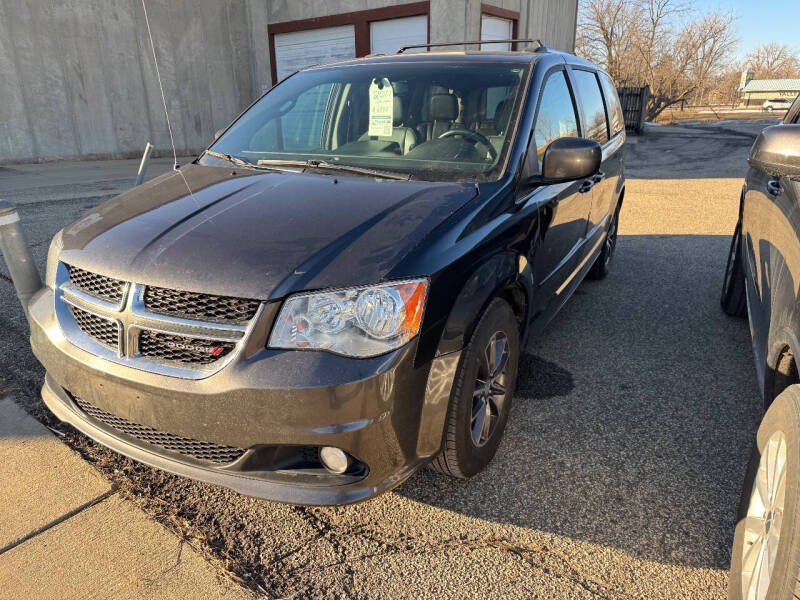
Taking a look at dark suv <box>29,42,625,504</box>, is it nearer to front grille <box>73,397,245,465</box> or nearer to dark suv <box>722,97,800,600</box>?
front grille <box>73,397,245,465</box>

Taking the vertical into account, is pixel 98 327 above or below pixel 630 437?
above

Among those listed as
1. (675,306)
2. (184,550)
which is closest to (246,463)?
(184,550)

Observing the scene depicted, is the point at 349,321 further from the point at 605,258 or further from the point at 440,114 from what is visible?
the point at 605,258

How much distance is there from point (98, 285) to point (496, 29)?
1268cm

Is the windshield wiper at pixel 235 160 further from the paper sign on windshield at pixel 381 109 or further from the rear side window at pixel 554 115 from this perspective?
the rear side window at pixel 554 115

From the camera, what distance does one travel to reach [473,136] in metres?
2.85

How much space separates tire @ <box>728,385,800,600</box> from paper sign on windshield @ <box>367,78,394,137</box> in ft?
7.12

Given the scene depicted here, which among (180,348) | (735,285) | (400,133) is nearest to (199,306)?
(180,348)

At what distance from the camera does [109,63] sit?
1399 centimetres

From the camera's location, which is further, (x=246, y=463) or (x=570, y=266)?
(x=570, y=266)

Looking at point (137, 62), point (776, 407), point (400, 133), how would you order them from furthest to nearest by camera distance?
point (137, 62) → point (400, 133) → point (776, 407)

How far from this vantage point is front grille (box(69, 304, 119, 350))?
6.67 feet

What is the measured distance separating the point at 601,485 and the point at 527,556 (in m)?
0.57

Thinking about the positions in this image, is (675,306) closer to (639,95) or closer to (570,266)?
(570,266)
